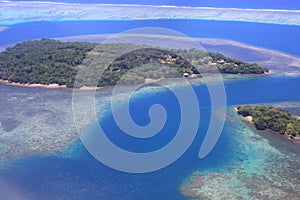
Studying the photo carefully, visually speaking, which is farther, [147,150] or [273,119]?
[273,119]

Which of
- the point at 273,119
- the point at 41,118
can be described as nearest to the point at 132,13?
the point at 41,118

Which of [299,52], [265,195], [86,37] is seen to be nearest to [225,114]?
[265,195]

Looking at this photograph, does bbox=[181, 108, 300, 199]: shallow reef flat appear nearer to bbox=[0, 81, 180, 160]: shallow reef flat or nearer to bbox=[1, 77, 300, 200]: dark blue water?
bbox=[1, 77, 300, 200]: dark blue water

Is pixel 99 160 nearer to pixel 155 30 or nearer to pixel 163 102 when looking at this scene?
pixel 163 102

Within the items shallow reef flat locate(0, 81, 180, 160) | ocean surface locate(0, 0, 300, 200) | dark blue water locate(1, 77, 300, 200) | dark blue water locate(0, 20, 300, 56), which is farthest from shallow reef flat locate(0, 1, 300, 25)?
dark blue water locate(1, 77, 300, 200)

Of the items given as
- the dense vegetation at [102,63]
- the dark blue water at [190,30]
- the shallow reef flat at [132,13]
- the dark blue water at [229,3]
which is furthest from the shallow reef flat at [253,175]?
the dark blue water at [229,3]

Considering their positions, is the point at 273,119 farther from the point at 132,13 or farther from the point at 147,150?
the point at 132,13
